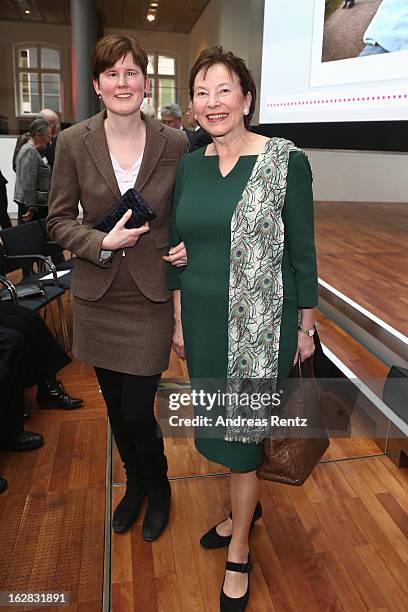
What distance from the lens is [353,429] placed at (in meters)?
2.83

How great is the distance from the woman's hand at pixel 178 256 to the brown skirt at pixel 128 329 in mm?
177

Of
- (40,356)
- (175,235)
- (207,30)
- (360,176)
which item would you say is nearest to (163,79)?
(207,30)

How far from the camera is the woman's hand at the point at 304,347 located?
162 centimetres

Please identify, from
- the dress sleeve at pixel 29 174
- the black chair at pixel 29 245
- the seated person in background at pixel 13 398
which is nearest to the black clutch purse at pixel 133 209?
the seated person in background at pixel 13 398

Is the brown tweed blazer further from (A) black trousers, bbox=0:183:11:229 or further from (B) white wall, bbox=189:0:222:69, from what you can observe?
(B) white wall, bbox=189:0:222:69

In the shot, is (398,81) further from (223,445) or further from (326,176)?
(326,176)

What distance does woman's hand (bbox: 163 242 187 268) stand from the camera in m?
1.65

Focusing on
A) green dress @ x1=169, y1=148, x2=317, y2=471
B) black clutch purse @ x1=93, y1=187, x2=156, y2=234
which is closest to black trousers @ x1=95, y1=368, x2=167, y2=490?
green dress @ x1=169, y1=148, x2=317, y2=471

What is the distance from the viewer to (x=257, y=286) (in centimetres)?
147

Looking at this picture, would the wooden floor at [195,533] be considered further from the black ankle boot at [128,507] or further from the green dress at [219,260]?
the green dress at [219,260]

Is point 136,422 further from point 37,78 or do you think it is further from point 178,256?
point 37,78

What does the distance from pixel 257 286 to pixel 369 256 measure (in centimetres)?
380

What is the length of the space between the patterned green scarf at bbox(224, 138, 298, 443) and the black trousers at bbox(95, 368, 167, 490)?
371 mm

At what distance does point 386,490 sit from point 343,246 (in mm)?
3514
